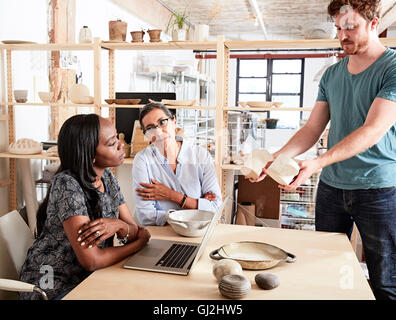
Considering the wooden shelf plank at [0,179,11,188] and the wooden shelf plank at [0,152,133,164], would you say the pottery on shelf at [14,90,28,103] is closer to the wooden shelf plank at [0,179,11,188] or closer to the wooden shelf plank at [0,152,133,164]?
the wooden shelf plank at [0,152,133,164]

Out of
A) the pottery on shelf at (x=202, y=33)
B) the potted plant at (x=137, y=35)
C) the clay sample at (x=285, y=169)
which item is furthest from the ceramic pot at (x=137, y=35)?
the clay sample at (x=285, y=169)

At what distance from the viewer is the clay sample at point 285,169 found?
3.63 feet

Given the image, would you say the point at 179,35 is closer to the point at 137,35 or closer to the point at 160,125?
the point at 137,35

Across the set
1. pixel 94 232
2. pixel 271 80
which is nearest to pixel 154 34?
pixel 94 232

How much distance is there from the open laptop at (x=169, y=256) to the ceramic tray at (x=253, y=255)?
0.07 meters

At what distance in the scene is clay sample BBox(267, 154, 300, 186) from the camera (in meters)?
1.11

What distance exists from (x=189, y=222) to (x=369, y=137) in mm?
631

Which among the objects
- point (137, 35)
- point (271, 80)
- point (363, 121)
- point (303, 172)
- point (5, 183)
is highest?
point (271, 80)

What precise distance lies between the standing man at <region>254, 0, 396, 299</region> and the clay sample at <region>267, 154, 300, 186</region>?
11.3 inches

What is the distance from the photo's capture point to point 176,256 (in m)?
1.19

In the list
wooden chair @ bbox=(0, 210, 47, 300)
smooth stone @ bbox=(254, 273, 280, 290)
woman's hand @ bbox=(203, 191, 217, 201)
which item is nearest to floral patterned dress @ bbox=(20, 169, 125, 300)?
wooden chair @ bbox=(0, 210, 47, 300)
